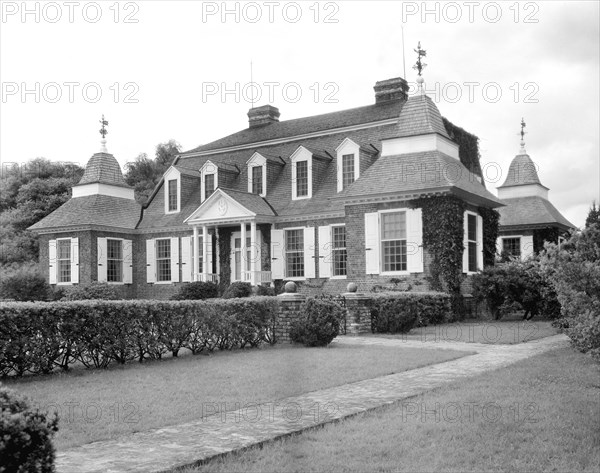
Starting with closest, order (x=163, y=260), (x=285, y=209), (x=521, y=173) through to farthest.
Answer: (x=285, y=209) → (x=163, y=260) → (x=521, y=173)

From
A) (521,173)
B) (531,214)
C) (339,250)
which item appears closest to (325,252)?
(339,250)

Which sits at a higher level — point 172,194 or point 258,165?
point 258,165

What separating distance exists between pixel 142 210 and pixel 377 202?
14.3 m

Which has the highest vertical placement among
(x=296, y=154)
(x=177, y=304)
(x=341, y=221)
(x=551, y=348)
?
(x=296, y=154)

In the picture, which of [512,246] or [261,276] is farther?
[512,246]

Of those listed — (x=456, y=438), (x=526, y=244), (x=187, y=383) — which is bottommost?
(x=456, y=438)

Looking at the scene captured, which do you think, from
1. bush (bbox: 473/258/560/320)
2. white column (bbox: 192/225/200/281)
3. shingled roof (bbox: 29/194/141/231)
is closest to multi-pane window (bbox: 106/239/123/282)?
shingled roof (bbox: 29/194/141/231)

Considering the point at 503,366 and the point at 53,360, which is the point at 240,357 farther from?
the point at 503,366

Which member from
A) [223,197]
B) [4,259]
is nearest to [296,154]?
[223,197]

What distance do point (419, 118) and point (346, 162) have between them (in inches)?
146

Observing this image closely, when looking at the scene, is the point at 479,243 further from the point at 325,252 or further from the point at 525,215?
the point at 525,215

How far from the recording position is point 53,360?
35.3 ft

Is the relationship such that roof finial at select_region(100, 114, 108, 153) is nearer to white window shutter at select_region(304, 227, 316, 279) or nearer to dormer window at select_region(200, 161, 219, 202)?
dormer window at select_region(200, 161, 219, 202)

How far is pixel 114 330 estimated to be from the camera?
11500mm
